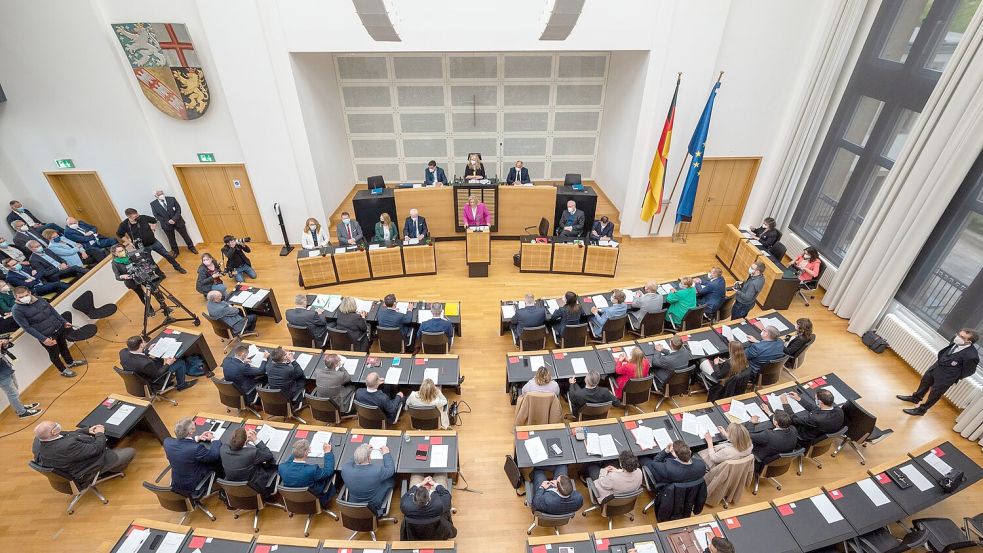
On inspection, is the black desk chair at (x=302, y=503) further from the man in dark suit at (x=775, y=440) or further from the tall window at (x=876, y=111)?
the tall window at (x=876, y=111)

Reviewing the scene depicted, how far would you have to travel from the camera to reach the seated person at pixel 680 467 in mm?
5027

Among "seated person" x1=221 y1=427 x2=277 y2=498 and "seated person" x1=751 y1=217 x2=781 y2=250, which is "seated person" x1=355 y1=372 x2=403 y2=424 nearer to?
"seated person" x1=221 y1=427 x2=277 y2=498

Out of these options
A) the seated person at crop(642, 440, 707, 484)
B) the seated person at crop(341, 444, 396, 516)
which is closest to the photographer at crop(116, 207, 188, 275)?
the seated person at crop(341, 444, 396, 516)

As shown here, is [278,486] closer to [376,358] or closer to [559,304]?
[376,358]

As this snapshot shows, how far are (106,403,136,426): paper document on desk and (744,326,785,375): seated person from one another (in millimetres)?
8710

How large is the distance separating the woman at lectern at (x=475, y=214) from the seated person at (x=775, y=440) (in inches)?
263

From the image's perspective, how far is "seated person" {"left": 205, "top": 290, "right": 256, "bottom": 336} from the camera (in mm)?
7867

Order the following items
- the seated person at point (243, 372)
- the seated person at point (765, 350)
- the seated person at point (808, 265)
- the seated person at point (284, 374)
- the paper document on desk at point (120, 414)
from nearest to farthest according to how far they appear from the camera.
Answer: the paper document on desk at point (120, 414), the seated person at point (284, 374), the seated person at point (243, 372), the seated person at point (765, 350), the seated person at point (808, 265)

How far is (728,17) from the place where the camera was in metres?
9.55

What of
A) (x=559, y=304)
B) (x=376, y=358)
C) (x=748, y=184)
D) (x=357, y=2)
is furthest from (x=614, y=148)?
(x=376, y=358)

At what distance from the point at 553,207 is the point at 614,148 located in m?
2.69

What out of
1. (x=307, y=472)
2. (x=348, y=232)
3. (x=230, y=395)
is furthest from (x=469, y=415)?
(x=348, y=232)

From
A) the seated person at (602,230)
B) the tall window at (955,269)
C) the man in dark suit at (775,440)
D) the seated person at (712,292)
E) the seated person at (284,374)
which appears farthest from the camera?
the seated person at (602,230)

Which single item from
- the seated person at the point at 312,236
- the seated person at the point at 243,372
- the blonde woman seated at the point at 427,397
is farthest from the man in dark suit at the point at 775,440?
the seated person at the point at 312,236
